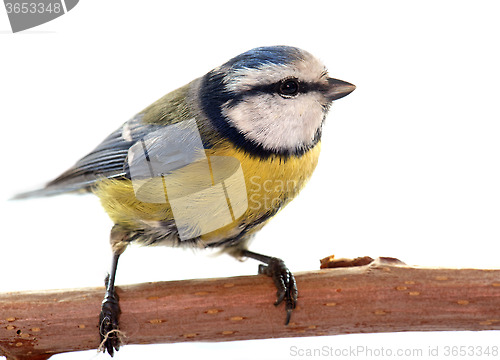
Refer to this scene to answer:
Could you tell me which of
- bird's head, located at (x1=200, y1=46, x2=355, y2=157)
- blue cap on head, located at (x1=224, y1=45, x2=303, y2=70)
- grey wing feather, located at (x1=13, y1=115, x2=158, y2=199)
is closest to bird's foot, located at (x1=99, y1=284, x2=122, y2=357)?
grey wing feather, located at (x1=13, y1=115, x2=158, y2=199)

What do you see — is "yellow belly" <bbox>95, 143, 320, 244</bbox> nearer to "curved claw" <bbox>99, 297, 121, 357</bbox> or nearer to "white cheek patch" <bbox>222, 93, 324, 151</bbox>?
"white cheek patch" <bbox>222, 93, 324, 151</bbox>

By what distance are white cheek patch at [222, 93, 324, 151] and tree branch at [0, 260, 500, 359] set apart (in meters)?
0.30

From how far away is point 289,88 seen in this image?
114 cm

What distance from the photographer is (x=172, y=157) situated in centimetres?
117

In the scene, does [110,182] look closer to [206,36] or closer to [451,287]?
[206,36]

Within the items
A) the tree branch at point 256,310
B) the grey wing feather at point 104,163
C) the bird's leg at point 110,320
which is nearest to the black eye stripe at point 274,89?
the grey wing feather at point 104,163

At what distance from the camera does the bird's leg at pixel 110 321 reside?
114cm

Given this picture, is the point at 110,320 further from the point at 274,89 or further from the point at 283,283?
the point at 274,89

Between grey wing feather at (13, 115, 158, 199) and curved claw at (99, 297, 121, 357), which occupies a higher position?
grey wing feather at (13, 115, 158, 199)

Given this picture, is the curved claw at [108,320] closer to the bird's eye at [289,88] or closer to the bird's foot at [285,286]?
the bird's foot at [285,286]

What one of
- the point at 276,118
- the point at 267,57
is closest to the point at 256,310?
the point at 276,118

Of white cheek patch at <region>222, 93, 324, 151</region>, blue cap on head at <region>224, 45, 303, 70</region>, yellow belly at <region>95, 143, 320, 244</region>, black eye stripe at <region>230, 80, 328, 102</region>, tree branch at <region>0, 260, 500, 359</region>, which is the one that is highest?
blue cap on head at <region>224, 45, 303, 70</region>

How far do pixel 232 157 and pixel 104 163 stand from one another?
0.39 metres

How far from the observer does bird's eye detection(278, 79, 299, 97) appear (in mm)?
1133
